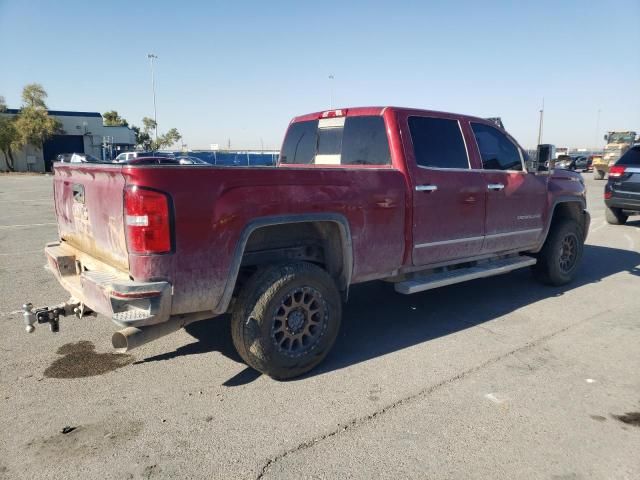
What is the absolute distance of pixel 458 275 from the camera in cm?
482

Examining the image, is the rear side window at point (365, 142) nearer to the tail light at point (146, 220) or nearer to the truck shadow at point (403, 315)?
the truck shadow at point (403, 315)

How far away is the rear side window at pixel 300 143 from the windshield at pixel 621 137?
115ft

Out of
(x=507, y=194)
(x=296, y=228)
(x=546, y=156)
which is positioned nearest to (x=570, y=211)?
(x=546, y=156)

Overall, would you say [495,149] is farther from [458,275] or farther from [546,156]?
[458,275]

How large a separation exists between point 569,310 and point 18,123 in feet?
170

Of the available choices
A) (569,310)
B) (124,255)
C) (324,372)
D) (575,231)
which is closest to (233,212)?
(124,255)

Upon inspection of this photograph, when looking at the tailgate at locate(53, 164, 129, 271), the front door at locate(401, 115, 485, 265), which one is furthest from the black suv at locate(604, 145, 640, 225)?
the tailgate at locate(53, 164, 129, 271)

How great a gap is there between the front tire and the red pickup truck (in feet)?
0.03

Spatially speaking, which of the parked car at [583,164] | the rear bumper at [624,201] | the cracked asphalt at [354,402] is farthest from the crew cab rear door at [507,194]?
the parked car at [583,164]

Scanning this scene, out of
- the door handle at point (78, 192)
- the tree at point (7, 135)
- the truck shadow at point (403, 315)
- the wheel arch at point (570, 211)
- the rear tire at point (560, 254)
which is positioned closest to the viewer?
the door handle at point (78, 192)

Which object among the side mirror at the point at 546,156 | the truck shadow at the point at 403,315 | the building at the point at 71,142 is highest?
the building at the point at 71,142

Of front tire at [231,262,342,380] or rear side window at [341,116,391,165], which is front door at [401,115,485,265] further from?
front tire at [231,262,342,380]

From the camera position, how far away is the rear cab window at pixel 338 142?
4590mm

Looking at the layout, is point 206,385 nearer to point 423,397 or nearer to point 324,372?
point 324,372
